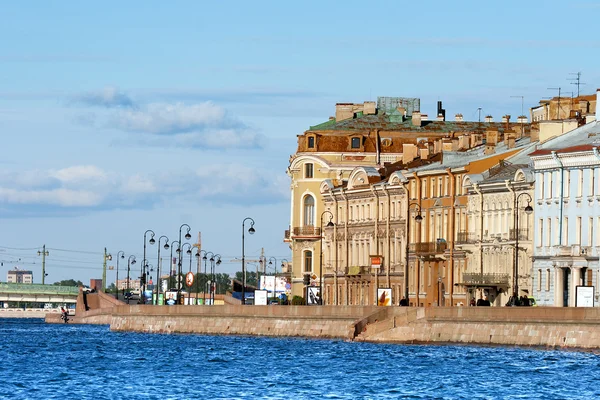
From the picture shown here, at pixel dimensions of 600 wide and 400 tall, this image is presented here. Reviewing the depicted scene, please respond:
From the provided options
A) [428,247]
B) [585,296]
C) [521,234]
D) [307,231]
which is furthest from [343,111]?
[585,296]

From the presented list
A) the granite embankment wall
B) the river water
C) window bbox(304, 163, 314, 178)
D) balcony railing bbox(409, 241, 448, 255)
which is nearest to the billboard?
the river water

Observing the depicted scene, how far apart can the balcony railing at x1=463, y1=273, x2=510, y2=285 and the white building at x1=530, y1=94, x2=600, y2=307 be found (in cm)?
420

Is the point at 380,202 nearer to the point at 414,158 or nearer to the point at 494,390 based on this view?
the point at 414,158

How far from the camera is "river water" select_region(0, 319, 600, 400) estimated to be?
69.6 m

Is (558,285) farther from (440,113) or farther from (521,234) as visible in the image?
(440,113)

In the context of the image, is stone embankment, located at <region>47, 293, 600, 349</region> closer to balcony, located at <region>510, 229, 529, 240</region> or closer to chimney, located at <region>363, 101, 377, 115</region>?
balcony, located at <region>510, 229, 529, 240</region>

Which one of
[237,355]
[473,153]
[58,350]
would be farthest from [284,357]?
[473,153]

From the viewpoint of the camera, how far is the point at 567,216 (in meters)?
110

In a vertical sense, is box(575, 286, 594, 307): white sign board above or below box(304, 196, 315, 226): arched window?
below

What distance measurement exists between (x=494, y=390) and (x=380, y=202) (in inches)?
2856

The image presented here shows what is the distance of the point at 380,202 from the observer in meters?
142

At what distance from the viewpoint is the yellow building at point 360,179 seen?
141 m

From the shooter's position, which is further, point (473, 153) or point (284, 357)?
point (473, 153)

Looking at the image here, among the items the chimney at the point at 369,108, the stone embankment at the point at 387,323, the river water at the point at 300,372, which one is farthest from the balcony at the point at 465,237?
the chimney at the point at 369,108
